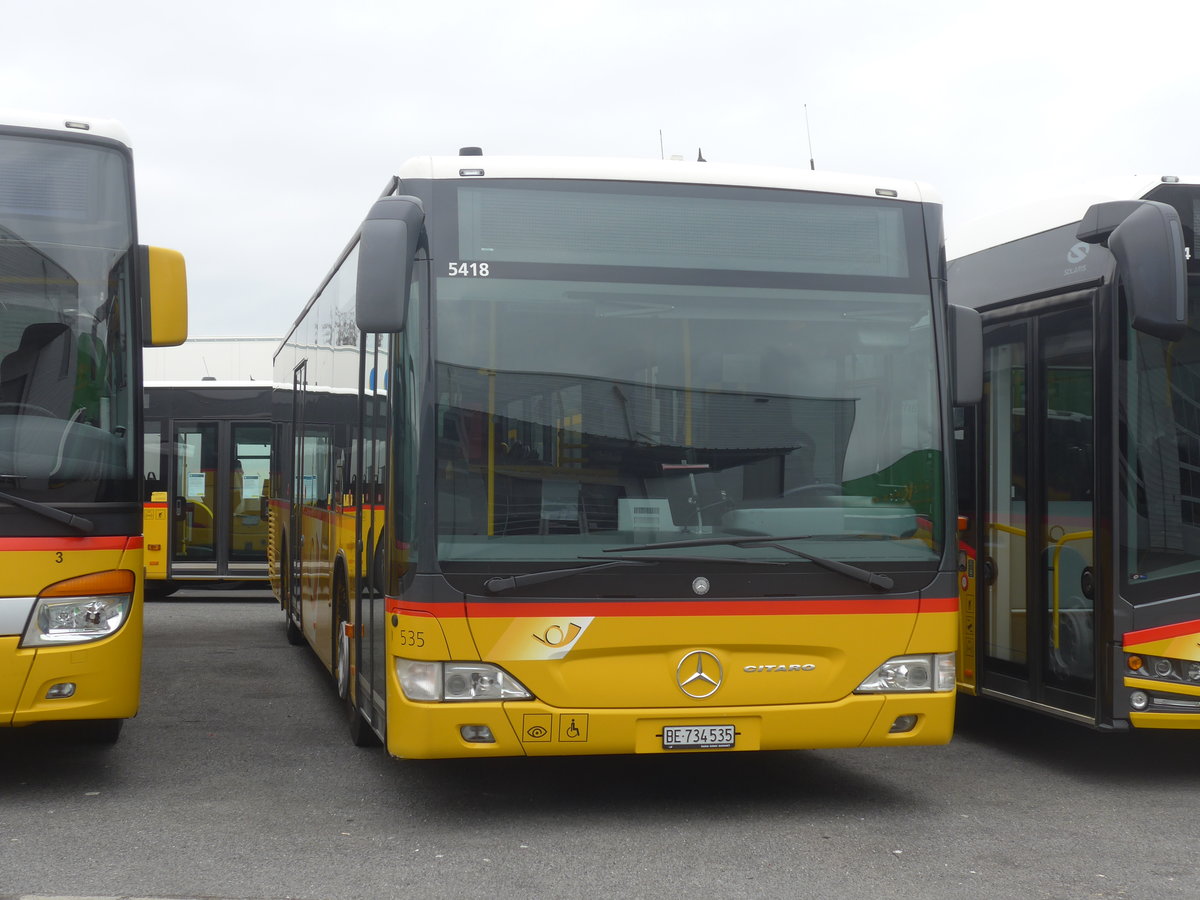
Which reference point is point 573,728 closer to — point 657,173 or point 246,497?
point 657,173

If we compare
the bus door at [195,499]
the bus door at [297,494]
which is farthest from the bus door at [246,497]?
the bus door at [297,494]

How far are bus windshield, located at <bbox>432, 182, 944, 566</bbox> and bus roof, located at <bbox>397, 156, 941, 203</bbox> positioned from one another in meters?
0.05

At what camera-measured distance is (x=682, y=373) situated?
6316mm

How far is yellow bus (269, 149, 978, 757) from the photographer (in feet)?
20.1

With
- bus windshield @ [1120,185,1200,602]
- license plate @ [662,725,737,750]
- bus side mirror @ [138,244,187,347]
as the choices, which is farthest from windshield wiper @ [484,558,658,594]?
bus windshield @ [1120,185,1200,602]

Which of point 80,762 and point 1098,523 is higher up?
point 1098,523

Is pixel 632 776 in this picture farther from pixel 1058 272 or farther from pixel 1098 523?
pixel 1058 272

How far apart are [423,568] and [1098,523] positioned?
3.50 metres

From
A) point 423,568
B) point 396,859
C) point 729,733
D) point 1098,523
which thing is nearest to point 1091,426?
point 1098,523

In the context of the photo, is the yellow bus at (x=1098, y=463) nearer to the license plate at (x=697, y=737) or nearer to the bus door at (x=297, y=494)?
the license plate at (x=697, y=737)

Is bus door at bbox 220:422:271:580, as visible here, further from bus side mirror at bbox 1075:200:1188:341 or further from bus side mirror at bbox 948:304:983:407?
bus side mirror at bbox 1075:200:1188:341

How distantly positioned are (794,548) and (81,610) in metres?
3.26

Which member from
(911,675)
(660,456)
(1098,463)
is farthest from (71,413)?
(1098,463)

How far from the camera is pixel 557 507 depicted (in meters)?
6.18
